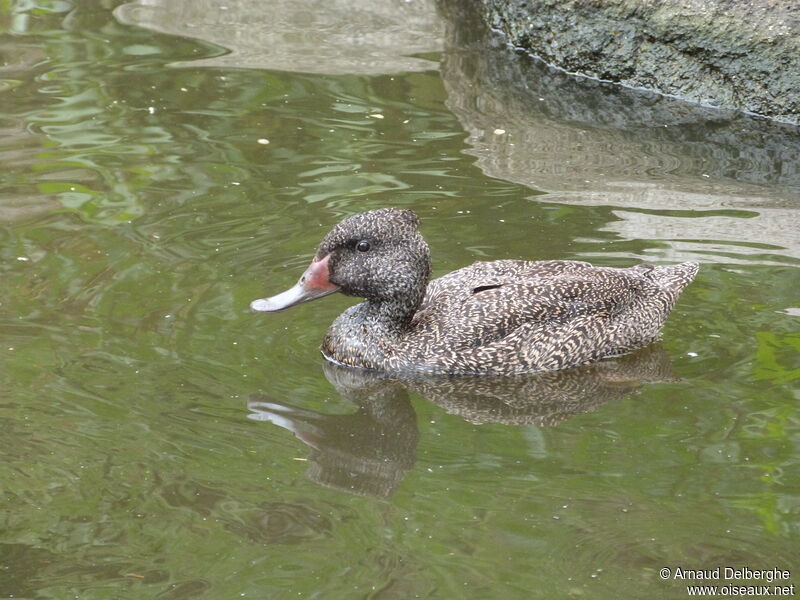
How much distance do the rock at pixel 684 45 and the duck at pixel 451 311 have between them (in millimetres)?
4665

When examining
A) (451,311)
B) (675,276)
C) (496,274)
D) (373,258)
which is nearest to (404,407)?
(451,311)

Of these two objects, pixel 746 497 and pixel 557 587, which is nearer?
pixel 557 587

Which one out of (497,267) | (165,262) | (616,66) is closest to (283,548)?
(497,267)

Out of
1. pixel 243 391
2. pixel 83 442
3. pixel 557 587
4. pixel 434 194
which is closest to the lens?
pixel 557 587

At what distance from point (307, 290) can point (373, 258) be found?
0.47 metres

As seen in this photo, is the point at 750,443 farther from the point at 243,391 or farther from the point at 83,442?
the point at 83,442

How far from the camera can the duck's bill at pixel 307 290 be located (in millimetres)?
8383

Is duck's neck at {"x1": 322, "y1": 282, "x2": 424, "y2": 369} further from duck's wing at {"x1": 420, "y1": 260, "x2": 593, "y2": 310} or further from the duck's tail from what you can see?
the duck's tail

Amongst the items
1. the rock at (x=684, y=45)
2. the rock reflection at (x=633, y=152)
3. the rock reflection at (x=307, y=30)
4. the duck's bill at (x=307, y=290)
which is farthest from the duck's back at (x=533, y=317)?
the rock reflection at (x=307, y=30)

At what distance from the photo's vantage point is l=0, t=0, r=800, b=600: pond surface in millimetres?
6238

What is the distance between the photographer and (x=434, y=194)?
10.7m

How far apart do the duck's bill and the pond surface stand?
296 millimetres

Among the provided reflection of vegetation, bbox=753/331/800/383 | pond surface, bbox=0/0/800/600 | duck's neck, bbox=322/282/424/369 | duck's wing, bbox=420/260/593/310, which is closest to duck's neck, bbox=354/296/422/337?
duck's neck, bbox=322/282/424/369

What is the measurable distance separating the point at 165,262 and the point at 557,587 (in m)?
4.50
